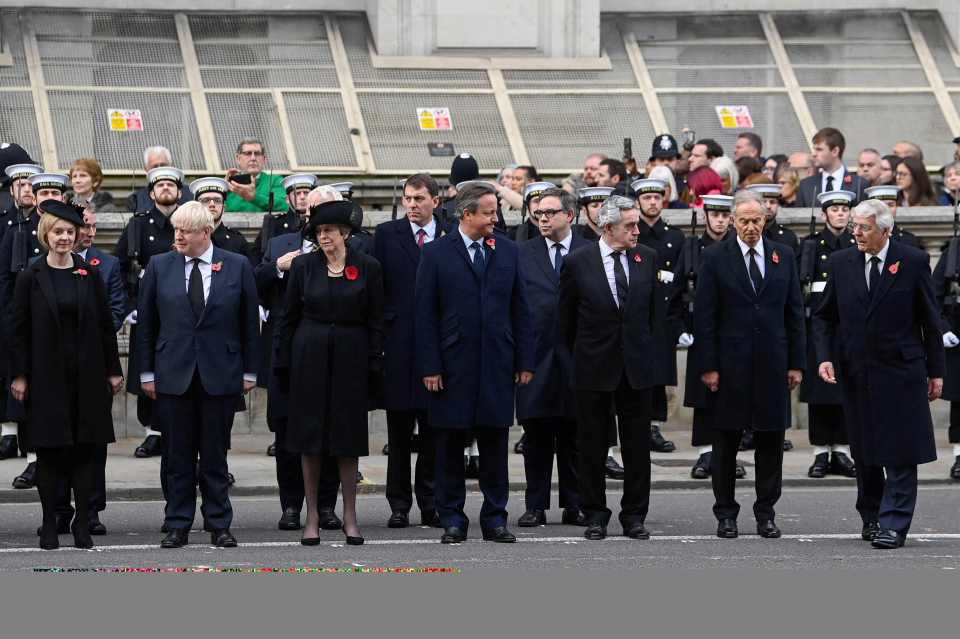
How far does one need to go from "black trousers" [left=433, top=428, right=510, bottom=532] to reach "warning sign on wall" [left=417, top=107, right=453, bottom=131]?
10.0 m

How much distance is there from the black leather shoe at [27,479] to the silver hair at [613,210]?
454cm

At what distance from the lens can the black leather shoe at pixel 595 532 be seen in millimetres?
13867

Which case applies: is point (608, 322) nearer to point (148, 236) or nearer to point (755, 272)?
point (755, 272)

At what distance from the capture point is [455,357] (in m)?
13.7

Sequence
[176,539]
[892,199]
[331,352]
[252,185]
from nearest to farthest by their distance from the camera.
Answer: [176,539], [331,352], [892,199], [252,185]

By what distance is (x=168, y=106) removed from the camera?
75.7 ft

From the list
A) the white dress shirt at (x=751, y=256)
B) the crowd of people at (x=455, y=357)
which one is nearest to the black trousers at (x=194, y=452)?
the crowd of people at (x=455, y=357)

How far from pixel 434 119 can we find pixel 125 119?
3214 mm

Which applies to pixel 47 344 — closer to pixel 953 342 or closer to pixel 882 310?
pixel 882 310

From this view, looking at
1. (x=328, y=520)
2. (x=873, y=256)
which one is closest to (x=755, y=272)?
(x=873, y=256)

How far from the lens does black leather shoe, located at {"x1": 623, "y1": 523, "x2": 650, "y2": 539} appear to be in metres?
13.9

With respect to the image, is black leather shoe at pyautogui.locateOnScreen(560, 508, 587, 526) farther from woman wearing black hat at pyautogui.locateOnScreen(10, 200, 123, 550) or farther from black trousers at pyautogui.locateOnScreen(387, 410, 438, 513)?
woman wearing black hat at pyautogui.locateOnScreen(10, 200, 123, 550)

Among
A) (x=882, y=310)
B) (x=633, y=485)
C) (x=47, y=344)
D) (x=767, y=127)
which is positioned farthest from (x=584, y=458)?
(x=767, y=127)

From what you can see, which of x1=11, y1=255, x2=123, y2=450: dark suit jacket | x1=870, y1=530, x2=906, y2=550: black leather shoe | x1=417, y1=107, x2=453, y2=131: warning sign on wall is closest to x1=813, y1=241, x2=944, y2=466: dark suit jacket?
x1=870, y1=530, x2=906, y2=550: black leather shoe
